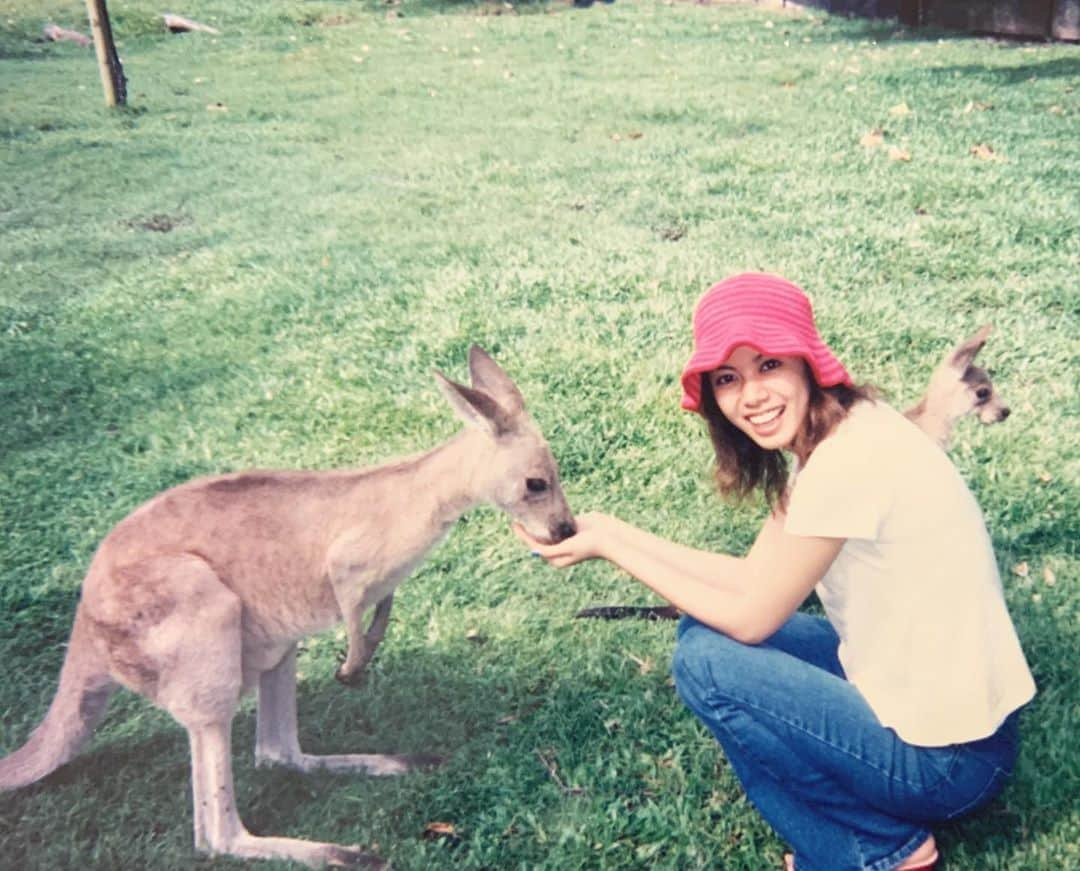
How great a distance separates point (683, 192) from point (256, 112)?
4201 millimetres

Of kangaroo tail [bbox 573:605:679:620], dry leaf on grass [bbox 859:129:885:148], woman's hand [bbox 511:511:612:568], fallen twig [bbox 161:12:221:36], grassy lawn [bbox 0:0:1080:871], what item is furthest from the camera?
fallen twig [bbox 161:12:221:36]

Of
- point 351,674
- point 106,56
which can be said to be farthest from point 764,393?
point 106,56

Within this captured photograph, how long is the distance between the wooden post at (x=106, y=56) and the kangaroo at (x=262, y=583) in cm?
610

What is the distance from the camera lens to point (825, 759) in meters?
2.13

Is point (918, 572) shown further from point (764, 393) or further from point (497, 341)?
point (497, 341)

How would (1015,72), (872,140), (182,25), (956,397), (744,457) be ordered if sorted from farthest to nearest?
(182,25) → (1015,72) → (872,140) → (956,397) → (744,457)

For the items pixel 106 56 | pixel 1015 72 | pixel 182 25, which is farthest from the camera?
pixel 182 25

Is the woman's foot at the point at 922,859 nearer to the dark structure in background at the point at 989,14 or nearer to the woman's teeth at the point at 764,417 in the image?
the woman's teeth at the point at 764,417

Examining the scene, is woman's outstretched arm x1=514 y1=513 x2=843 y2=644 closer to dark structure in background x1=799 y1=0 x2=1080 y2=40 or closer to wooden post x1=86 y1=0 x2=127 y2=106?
wooden post x1=86 y1=0 x2=127 y2=106

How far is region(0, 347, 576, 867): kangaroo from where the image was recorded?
2.18 metres

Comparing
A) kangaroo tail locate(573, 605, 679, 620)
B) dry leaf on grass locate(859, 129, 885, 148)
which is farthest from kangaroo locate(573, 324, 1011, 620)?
dry leaf on grass locate(859, 129, 885, 148)

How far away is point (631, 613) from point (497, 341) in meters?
1.69

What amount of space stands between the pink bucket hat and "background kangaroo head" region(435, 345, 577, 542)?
497 mm

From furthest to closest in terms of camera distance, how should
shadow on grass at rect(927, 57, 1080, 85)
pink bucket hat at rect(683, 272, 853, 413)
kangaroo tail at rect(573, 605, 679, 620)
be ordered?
shadow on grass at rect(927, 57, 1080, 85), kangaroo tail at rect(573, 605, 679, 620), pink bucket hat at rect(683, 272, 853, 413)
